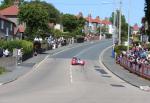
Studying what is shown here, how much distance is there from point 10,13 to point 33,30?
127ft

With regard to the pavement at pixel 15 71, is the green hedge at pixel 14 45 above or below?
above

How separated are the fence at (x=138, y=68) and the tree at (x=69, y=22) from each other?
96.6m

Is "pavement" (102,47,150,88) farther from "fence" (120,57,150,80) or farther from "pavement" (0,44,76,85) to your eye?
"pavement" (0,44,76,85)

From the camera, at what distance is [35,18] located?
276 feet

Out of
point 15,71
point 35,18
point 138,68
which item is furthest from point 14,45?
point 138,68

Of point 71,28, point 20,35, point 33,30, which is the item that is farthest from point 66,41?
point 71,28

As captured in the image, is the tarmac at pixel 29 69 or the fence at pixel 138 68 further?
the fence at pixel 138 68

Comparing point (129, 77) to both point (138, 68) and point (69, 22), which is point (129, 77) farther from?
point (69, 22)

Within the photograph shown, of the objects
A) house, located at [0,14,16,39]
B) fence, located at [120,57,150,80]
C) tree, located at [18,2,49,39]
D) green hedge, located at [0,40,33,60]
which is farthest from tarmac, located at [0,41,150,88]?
house, located at [0,14,16,39]

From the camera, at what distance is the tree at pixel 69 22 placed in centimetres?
15662

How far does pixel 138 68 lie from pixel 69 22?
111353mm

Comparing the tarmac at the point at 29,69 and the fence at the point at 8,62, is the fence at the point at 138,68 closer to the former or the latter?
the tarmac at the point at 29,69

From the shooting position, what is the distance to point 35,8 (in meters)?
83.8

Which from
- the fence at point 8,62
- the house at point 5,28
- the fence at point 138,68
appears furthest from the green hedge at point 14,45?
the house at point 5,28
